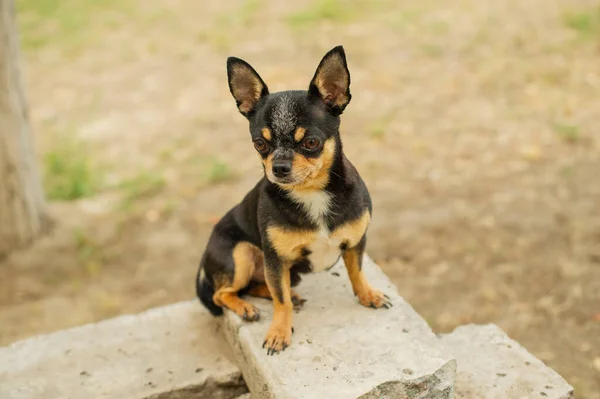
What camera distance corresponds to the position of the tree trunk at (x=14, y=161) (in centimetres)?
528

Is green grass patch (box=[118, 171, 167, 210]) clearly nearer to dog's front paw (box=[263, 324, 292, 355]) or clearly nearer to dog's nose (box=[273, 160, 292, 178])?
dog's front paw (box=[263, 324, 292, 355])

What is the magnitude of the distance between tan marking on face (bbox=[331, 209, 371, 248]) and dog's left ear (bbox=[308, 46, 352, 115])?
1.60 ft

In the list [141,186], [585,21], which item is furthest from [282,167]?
[585,21]

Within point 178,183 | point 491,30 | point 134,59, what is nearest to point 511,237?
point 178,183

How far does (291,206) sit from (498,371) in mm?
1315

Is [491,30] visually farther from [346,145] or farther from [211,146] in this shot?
[211,146]

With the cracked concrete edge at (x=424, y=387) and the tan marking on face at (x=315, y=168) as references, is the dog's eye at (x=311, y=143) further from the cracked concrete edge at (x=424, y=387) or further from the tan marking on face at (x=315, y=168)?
the cracked concrete edge at (x=424, y=387)

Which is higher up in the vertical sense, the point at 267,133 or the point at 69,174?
the point at 267,133

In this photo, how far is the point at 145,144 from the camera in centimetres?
731

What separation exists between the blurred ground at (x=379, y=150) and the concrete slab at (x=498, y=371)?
2.59 ft

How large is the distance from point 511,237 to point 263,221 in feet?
10.1

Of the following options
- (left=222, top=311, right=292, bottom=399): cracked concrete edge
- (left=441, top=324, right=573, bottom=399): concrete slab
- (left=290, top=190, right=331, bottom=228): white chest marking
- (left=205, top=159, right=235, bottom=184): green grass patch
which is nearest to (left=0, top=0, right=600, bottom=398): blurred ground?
(left=205, top=159, right=235, bottom=184): green grass patch

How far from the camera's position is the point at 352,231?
2.99 meters

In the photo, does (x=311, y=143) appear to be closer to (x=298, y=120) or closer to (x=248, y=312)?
(x=298, y=120)
